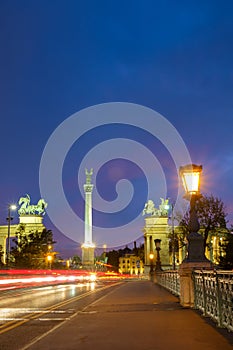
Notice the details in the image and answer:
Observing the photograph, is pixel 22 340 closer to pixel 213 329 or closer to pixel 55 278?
pixel 213 329

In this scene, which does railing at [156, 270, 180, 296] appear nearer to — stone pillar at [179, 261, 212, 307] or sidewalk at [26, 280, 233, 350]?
stone pillar at [179, 261, 212, 307]

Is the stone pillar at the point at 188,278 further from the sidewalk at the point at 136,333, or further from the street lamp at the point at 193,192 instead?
the sidewalk at the point at 136,333

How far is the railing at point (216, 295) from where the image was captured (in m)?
10.2

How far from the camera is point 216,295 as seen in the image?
11.3m

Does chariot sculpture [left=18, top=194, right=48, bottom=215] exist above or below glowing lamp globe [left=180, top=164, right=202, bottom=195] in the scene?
above

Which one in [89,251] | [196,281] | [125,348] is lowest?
[125,348]

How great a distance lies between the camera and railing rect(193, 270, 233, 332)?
10.2 meters

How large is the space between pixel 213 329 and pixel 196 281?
379 cm

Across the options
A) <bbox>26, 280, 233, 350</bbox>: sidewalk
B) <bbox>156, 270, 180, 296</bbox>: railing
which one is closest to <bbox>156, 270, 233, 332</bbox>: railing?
<bbox>26, 280, 233, 350</bbox>: sidewalk

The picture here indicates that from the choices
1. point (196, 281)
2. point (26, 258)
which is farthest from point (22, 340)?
point (26, 258)

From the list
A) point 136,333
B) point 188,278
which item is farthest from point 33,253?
point 136,333

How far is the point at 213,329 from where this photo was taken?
36.3 feet

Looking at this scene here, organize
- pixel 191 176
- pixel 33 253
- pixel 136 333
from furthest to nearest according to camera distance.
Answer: pixel 33 253
pixel 191 176
pixel 136 333

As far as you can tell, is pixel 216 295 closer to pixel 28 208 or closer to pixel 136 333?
pixel 136 333
